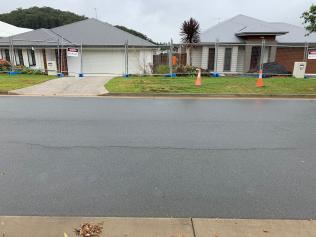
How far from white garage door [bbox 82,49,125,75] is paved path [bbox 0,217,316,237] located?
21.7 m

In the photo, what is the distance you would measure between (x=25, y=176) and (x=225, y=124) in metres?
4.86

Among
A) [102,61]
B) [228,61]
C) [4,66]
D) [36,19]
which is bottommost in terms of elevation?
[4,66]

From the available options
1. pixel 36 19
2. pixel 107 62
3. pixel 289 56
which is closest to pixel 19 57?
pixel 107 62

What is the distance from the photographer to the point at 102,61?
78.5 ft

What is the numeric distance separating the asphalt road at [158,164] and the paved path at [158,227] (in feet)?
0.60

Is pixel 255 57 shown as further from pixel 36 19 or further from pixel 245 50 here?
pixel 36 19

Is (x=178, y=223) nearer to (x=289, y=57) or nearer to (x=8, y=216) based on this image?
(x=8, y=216)

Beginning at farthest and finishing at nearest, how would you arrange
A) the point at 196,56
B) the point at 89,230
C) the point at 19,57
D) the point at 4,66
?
the point at 19,57 → the point at 196,56 → the point at 4,66 → the point at 89,230

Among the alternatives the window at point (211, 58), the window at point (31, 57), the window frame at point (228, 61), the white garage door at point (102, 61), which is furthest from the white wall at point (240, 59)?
the window at point (31, 57)

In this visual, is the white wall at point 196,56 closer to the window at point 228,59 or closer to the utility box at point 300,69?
the window at point 228,59

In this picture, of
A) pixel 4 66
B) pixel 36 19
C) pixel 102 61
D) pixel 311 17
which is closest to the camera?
pixel 311 17

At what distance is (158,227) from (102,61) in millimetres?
22302

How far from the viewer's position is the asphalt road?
3.37m

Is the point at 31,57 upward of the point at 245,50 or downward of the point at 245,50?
downward
